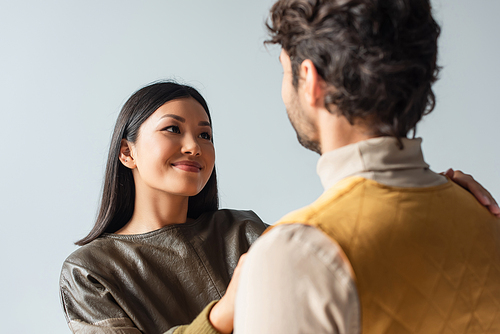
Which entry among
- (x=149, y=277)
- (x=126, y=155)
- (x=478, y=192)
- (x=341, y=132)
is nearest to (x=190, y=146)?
(x=126, y=155)

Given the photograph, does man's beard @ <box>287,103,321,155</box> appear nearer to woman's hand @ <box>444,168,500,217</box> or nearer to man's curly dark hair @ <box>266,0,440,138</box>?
man's curly dark hair @ <box>266,0,440,138</box>

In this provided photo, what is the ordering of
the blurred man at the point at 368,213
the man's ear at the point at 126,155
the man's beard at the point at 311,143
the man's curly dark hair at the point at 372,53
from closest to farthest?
the blurred man at the point at 368,213
the man's curly dark hair at the point at 372,53
the man's beard at the point at 311,143
the man's ear at the point at 126,155

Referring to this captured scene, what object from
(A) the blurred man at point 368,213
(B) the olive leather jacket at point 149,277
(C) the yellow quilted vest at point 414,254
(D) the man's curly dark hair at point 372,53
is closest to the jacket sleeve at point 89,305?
(B) the olive leather jacket at point 149,277

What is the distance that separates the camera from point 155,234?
1.78 m

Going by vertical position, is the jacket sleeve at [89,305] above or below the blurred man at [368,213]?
below

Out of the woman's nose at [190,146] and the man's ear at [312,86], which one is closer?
the man's ear at [312,86]

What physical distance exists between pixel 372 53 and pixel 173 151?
41.9 inches

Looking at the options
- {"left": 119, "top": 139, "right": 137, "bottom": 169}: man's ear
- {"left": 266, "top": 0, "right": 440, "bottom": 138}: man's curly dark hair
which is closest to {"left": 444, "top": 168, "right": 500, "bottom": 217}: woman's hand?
{"left": 266, "top": 0, "right": 440, "bottom": 138}: man's curly dark hair

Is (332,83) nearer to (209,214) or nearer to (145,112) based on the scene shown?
(145,112)

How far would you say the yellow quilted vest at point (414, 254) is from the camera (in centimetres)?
74

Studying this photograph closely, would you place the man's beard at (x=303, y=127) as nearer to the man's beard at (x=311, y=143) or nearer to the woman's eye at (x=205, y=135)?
the man's beard at (x=311, y=143)

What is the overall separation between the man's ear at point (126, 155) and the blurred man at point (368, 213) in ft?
3.51

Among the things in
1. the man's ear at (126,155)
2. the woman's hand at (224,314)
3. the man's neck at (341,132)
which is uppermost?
the man's neck at (341,132)

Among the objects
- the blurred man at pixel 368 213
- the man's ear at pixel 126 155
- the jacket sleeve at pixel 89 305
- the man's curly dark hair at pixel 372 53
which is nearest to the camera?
the blurred man at pixel 368 213
